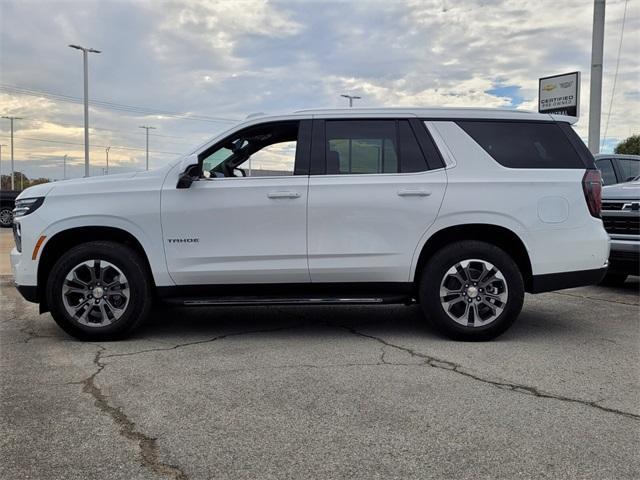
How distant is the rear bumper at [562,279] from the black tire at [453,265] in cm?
21

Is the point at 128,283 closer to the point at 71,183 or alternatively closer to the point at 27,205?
the point at 71,183

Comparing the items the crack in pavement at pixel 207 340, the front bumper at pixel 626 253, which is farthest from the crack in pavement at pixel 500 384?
the front bumper at pixel 626 253

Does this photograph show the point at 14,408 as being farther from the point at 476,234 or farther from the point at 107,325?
the point at 476,234

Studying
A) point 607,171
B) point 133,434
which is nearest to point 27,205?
point 133,434

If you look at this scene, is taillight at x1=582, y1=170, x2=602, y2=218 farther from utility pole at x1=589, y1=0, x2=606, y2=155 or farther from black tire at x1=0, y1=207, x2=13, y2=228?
black tire at x1=0, y1=207, x2=13, y2=228

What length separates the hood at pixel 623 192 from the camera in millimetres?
7048

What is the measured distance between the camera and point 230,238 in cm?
495

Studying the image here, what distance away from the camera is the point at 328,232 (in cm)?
497

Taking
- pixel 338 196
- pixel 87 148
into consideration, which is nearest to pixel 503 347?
pixel 338 196

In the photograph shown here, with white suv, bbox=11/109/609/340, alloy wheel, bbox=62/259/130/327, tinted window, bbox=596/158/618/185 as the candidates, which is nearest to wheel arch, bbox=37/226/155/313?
white suv, bbox=11/109/609/340

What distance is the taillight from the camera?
16.4 feet

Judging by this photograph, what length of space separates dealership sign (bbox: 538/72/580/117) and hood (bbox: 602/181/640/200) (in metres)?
7.42

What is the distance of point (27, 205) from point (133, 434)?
112 inches

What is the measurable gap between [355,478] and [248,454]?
572mm
